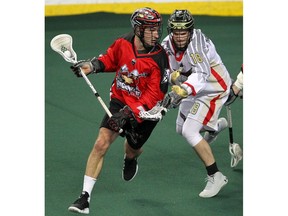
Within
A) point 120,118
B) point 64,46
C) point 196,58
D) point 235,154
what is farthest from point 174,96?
point 235,154

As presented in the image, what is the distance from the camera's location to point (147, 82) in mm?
4508

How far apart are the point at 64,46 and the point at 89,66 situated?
22 cm

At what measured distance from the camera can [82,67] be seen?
4.48 metres

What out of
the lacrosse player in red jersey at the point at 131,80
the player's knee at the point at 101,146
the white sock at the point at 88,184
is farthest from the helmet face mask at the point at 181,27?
the white sock at the point at 88,184

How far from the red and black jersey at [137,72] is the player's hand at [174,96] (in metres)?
0.04

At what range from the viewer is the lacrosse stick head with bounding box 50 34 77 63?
454 centimetres

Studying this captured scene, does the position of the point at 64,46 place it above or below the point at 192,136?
above

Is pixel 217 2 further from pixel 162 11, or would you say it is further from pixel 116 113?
pixel 116 113

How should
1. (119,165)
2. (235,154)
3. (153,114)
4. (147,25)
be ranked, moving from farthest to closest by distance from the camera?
(119,165) < (235,154) < (153,114) < (147,25)

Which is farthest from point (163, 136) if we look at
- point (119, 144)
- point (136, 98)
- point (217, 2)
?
point (217, 2)

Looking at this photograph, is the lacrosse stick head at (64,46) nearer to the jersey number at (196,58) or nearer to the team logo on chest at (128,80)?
the team logo on chest at (128,80)

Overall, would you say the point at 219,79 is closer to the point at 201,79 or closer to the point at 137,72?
the point at 201,79

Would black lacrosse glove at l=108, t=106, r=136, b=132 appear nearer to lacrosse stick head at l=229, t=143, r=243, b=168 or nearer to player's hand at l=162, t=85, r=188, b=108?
player's hand at l=162, t=85, r=188, b=108
